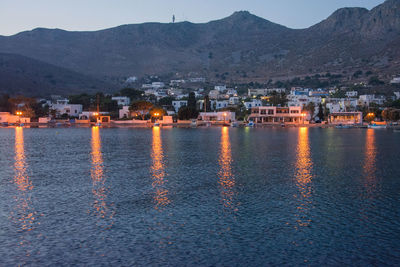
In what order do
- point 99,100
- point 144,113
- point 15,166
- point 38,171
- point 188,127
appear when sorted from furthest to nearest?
1. point 99,100
2. point 144,113
3. point 188,127
4. point 15,166
5. point 38,171

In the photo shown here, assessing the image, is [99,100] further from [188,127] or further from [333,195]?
[333,195]

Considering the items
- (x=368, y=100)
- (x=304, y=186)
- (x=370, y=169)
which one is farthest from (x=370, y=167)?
(x=368, y=100)

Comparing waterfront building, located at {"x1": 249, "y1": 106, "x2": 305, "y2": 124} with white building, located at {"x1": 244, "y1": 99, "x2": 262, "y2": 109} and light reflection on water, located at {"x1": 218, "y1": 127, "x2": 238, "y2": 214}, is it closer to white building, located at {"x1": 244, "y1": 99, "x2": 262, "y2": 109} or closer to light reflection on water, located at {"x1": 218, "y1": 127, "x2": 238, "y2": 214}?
white building, located at {"x1": 244, "y1": 99, "x2": 262, "y2": 109}

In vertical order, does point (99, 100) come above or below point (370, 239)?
above

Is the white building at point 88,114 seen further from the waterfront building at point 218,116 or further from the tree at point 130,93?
the waterfront building at point 218,116

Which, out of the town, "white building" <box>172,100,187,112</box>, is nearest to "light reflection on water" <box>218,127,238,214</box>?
the town

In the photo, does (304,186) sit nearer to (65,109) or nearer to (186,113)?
(186,113)

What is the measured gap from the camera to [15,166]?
1772 inches

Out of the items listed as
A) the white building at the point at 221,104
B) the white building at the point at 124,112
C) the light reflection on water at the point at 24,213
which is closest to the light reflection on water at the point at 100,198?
the light reflection on water at the point at 24,213

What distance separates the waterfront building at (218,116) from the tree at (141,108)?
2041 centimetres

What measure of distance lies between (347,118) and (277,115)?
26.3m

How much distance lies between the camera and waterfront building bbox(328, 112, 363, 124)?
488 feet

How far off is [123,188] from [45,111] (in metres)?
147

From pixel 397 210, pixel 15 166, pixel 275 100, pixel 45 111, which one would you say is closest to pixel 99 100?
pixel 45 111
